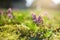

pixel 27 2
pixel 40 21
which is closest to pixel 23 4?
pixel 27 2

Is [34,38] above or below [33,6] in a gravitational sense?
below

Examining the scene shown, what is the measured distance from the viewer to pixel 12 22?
1.67m

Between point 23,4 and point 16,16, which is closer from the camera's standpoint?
point 16,16

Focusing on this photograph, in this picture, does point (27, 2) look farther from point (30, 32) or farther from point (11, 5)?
point (30, 32)

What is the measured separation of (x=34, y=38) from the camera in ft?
4.14

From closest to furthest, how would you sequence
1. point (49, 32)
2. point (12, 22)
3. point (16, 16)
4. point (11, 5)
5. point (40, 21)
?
point (49, 32) < point (40, 21) < point (12, 22) < point (16, 16) < point (11, 5)

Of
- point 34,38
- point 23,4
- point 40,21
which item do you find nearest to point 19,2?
point 23,4

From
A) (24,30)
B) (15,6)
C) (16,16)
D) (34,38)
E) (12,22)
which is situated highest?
(15,6)

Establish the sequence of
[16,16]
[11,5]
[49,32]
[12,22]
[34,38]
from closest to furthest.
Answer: [34,38]
[49,32]
[12,22]
[16,16]
[11,5]

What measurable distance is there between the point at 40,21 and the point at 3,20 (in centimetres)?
39

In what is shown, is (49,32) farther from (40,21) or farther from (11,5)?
(11,5)

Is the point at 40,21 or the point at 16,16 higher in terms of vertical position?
the point at 16,16

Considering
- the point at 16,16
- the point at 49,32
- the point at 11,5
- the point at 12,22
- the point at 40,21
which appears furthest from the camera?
the point at 11,5

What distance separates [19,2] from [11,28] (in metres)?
1.41
